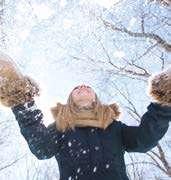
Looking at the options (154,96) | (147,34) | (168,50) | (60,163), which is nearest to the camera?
(60,163)

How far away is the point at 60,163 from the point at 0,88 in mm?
748

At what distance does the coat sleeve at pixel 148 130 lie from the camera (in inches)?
138

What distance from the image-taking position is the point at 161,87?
3.73 meters

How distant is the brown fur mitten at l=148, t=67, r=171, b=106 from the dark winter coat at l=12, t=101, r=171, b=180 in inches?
4.5


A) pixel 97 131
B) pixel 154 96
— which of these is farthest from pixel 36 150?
pixel 154 96

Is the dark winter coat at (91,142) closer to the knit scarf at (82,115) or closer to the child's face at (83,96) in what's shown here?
the knit scarf at (82,115)

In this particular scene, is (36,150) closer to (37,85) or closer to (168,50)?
(37,85)

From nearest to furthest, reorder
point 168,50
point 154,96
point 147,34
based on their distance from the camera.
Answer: point 154,96
point 168,50
point 147,34

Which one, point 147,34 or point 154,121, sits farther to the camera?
point 147,34

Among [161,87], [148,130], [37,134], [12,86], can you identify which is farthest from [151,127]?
[12,86]

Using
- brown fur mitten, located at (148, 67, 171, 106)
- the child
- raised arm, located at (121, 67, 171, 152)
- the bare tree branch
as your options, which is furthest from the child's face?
the bare tree branch

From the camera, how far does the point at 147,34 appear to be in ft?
37.1

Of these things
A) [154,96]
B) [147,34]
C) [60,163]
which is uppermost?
[154,96]

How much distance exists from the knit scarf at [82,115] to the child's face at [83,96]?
1.3 inches
